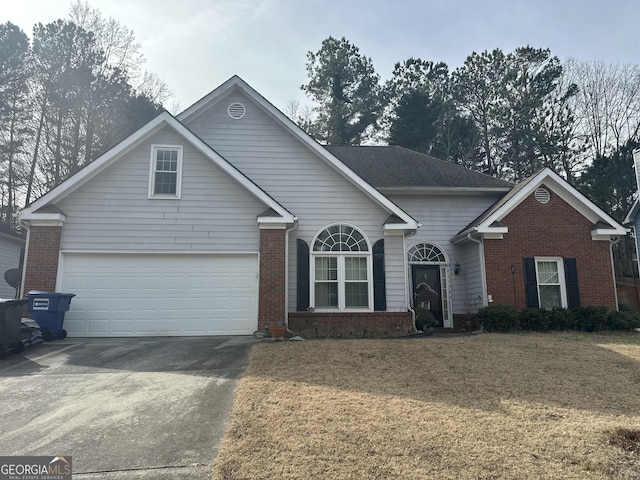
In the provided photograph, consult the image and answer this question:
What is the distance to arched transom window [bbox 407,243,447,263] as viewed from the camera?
13.4m

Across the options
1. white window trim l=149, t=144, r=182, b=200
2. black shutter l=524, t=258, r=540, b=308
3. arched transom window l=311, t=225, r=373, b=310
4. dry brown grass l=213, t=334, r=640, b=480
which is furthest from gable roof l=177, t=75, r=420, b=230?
dry brown grass l=213, t=334, r=640, b=480

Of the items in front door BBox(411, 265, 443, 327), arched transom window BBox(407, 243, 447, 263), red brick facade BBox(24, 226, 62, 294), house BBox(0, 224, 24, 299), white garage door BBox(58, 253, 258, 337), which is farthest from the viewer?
house BBox(0, 224, 24, 299)

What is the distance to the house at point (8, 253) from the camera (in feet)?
60.1

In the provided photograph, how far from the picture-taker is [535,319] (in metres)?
11.1

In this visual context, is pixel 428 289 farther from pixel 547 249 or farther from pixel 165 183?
pixel 165 183

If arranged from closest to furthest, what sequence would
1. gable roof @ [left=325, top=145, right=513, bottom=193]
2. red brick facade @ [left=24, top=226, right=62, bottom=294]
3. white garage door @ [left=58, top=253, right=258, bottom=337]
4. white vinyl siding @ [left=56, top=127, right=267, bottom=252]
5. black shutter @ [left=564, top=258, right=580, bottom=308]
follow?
red brick facade @ [left=24, top=226, right=62, bottom=294], white garage door @ [left=58, top=253, right=258, bottom=337], white vinyl siding @ [left=56, top=127, right=267, bottom=252], black shutter @ [left=564, top=258, right=580, bottom=308], gable roof @ [left=325, top=145, right=513, bottom=193]

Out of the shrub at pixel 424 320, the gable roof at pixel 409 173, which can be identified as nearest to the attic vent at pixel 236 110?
the gable roof at pixel 409 173

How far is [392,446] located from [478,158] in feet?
104

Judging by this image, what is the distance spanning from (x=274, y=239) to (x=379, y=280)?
310 cm

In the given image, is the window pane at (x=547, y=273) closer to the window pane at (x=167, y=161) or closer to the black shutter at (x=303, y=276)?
the black shutter at (x=303, y=276)

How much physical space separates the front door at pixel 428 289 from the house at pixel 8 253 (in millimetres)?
17633

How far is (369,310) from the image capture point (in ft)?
35.6

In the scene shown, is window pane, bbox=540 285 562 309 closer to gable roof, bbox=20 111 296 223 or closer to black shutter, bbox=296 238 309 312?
black shutter, bbox=296 238 309 312

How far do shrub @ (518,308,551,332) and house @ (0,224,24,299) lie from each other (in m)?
20.6
